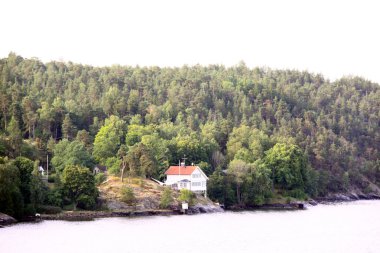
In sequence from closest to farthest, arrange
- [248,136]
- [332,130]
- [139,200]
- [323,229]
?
1. [323,229]
2. [139,200]
3. [248,136]
4. [332,130]

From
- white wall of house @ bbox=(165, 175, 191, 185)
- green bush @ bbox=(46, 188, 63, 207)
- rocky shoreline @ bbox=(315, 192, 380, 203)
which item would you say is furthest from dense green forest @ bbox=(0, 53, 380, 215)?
white wall of house @ bbox=(165, 175, 191, 185)

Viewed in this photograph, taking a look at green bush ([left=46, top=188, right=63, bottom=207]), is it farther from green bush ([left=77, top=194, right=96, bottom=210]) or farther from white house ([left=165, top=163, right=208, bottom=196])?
white house ([left=165, top=163, right=208, bottom=196])

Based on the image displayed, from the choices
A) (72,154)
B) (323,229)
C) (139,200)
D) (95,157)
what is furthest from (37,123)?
(323,229)

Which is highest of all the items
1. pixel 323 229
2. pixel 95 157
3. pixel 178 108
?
pixel 178 108

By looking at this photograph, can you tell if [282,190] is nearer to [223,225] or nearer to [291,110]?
[223,225]

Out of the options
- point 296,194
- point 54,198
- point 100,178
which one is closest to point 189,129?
point 296,194

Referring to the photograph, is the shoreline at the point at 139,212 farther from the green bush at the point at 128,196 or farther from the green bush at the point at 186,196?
the green bush at the point at 128,196

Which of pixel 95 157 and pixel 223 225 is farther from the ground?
pixel 95 157
